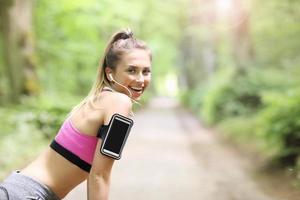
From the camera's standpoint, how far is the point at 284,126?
10320 mm

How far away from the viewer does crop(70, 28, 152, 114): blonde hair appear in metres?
2.84

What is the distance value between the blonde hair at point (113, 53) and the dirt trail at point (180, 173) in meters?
5.81

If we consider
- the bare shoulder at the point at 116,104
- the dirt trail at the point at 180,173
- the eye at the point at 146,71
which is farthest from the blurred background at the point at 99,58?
the bare shoulder at the point at 116,104

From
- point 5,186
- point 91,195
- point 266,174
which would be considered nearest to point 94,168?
point 91,195

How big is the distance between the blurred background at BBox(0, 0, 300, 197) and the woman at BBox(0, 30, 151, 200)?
6558 mm

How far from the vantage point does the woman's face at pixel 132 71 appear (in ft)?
9.29

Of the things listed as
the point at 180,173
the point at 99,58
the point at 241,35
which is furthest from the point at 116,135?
the point at 241,35

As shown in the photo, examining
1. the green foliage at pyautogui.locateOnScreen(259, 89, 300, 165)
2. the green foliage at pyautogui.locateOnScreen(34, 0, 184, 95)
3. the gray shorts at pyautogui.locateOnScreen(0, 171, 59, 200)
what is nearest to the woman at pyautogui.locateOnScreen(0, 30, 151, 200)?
the gray shorts at pyautogui.locateOnScreen(0, 171, 59, 200)

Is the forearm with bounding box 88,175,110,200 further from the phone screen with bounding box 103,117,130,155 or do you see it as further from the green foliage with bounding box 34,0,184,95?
the green foliage with bounding box 34,0,184,95

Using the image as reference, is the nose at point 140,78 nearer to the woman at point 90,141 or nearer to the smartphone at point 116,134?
the woman at point 90,141

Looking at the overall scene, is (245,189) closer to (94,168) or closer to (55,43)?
(94,168)

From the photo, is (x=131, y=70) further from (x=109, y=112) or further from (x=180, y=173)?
(x=180, y=173)

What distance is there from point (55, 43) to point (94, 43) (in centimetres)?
526

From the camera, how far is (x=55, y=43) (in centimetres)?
2431
